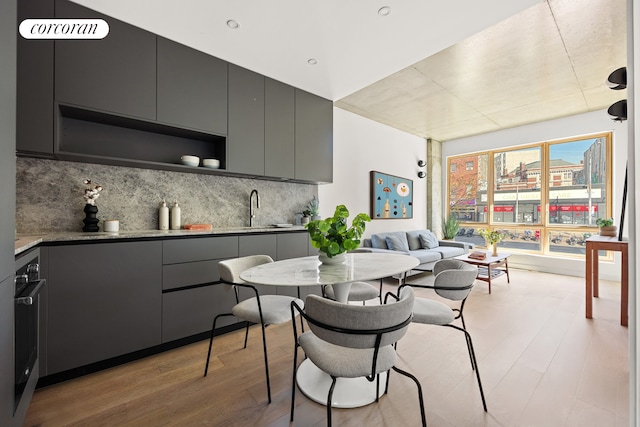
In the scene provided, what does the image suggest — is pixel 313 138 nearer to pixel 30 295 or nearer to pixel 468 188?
pixel 30 295

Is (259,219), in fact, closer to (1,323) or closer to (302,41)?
(302,41)

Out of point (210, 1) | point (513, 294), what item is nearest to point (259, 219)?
point (210, 1)

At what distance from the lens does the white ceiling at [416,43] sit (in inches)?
82.7

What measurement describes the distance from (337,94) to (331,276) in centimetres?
289

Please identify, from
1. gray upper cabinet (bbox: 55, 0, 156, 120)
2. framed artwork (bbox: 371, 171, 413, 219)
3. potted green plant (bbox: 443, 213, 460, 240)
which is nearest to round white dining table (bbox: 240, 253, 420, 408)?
gray upper cabinet (bbox: 55, 0, 156, 120)

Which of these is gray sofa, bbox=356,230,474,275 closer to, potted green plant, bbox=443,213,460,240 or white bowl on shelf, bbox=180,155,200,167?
potted green plant, bbox=443,213,460,240

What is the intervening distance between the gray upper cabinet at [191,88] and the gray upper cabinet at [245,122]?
0.10 m

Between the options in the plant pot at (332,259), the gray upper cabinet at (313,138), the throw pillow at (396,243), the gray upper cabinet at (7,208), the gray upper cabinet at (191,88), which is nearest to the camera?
the gray upper cabinet at (7,208)

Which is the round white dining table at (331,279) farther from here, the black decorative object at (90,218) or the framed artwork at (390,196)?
the framed artwork at (390,196)

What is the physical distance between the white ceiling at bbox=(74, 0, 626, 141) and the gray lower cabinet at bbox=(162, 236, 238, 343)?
185cm

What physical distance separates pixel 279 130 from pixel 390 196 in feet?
9.84

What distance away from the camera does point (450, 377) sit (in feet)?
6.18

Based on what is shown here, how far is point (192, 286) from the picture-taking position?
7.78 ft

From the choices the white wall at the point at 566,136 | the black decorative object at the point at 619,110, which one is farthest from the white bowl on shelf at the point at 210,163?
the white wall at the point at 566,136
